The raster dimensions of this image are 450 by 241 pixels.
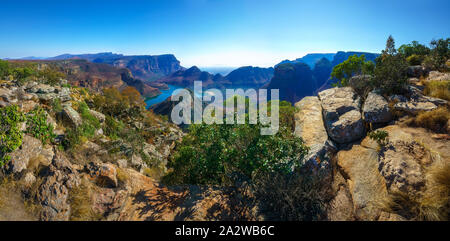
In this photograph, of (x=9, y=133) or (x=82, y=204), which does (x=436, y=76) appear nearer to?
(x=82, y=204)

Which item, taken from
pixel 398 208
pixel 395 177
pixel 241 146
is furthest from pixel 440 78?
pixel 241 146

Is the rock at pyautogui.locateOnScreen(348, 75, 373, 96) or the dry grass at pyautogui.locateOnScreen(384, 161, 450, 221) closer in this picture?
the dry grass at pyautogui.locateOnScreen(384, 161, 450, 221)

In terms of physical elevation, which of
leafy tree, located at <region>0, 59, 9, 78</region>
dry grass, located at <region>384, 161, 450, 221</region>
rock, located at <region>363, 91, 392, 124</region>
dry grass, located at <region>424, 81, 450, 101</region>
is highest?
leafy tree, located at <region>0, 59, 9, 78</region>

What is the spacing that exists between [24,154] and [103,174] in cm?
198

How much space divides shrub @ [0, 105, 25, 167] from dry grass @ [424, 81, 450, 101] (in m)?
13.5

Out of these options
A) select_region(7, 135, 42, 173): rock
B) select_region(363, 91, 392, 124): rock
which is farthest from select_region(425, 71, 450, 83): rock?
select_region(7, 135, 42, 173): rock

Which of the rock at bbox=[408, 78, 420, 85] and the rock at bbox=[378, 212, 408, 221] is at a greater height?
the rock at bbox=[408, 78, 420, 85]

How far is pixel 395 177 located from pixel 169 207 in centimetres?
612

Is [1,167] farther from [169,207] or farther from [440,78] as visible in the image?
[440,78]

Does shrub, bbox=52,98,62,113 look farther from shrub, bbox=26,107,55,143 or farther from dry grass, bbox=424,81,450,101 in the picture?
dry grass, bbox=424,81,450,101

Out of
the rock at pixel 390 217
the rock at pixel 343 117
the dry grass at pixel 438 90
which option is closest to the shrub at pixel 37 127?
the rock at pixel 390 217

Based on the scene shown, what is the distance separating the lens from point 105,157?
261 inches

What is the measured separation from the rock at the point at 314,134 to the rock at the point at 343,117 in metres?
0.44

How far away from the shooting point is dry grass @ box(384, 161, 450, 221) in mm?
3388
